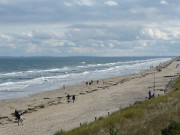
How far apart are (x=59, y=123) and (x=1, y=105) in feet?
43.6

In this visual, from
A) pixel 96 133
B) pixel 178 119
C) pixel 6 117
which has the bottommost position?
pixel 6 117

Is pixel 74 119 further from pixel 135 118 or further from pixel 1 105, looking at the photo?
pixel 1 105

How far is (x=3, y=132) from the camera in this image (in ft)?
61.4

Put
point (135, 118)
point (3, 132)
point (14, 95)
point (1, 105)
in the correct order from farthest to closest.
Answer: point (14, 95), point (1, 105), point (3, 132), point (135, 118)

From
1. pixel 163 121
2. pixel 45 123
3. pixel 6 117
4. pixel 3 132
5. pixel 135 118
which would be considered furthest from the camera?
pixel 6 117

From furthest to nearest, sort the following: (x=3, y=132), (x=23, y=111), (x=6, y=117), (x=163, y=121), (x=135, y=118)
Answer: (x=23, y=111) < (x=6, y=117) < (x=3, y=132) < (x=135, y=118) < (x=163, y=121)

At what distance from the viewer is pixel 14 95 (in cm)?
3850

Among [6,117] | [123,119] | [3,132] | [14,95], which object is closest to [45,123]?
[3,132]

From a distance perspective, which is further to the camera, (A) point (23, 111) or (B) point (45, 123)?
(A) point (23, 111)

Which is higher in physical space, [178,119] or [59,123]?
[178,119]

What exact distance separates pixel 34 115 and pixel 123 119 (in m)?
13.9

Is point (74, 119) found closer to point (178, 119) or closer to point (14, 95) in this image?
point (178, 119)

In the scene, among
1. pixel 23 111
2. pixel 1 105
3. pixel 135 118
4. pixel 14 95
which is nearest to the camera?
pixel 135 118

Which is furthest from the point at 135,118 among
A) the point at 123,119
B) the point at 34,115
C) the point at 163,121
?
the point at 34,115
